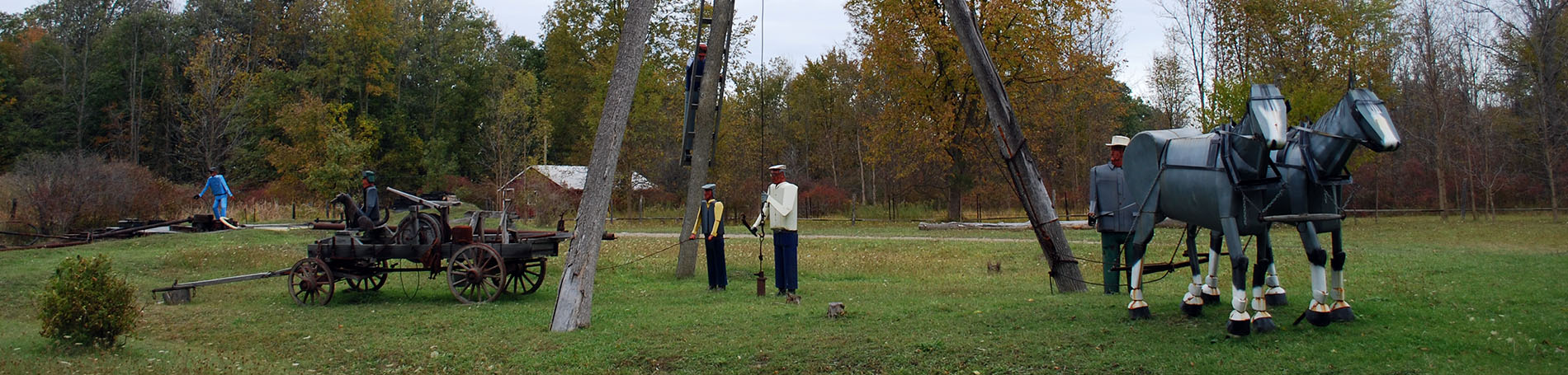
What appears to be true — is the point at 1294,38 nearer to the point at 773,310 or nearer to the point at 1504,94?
the point at 1504,94

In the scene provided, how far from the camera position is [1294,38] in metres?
31.7

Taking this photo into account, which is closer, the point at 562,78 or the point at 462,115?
the point at 562,78

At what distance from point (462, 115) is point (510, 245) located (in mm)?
49538

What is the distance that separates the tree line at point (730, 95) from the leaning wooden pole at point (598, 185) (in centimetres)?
1769

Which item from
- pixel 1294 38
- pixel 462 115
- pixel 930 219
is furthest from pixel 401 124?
pixel 1294 38

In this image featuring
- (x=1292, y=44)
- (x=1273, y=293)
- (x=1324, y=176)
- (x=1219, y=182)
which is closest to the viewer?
(x=1324, y=176)

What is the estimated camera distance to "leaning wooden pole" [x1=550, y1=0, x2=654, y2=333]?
9.55 m

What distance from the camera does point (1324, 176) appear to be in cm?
713

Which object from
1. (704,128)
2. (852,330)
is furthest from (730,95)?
(852,330)

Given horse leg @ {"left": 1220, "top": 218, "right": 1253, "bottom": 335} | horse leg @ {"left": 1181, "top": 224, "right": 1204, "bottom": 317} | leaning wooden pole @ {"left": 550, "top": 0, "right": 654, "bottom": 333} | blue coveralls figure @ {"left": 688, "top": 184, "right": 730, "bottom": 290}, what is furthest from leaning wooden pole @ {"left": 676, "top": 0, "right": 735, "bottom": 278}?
horse leg @ {"left": 1220, "top": 218, "right": 1253, "bottom": 335}

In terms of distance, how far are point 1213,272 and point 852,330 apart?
331 cm

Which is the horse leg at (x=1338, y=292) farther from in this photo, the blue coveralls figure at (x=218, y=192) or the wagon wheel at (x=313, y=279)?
the blue coveralls figure at (x=218, y=192)

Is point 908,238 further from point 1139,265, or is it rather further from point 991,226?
point 1139,265

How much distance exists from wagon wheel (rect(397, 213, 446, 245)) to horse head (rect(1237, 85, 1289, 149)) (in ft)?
30.3
